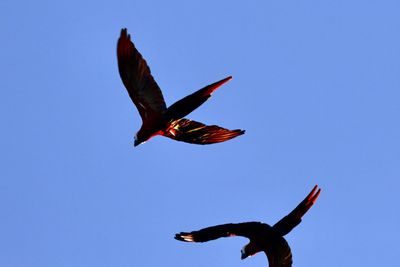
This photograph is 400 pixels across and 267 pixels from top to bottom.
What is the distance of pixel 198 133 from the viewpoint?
68.4 ft

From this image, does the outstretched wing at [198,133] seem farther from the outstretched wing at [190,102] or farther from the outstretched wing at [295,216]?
the outstretched wing at [295,216]

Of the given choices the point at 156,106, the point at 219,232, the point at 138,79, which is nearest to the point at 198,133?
the point at 156,106

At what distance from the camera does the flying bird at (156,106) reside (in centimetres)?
1902

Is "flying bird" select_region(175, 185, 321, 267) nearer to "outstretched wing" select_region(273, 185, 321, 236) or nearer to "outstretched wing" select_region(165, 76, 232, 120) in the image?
"outstretched wing" select_region(273, 185, 321, 236)

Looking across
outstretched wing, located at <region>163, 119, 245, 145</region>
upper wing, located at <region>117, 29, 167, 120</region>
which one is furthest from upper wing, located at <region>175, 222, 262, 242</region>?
upper wing, located at <region>117, 29, 167, 120</region>

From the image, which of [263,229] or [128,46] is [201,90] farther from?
[263,229]

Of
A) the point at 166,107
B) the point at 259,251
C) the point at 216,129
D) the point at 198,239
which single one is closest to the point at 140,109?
the point at 166,107

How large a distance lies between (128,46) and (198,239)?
5.10 metres

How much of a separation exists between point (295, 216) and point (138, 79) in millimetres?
5177

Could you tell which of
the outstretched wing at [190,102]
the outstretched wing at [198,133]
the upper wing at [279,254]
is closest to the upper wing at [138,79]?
the outstretched wing at [190,102]

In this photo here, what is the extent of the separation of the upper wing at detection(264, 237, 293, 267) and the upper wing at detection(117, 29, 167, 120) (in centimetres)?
459

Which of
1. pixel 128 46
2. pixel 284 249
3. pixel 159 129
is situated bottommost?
pixel 284 249

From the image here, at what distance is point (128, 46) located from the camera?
19.0m

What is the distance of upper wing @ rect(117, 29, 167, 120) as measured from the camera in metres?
19.0
